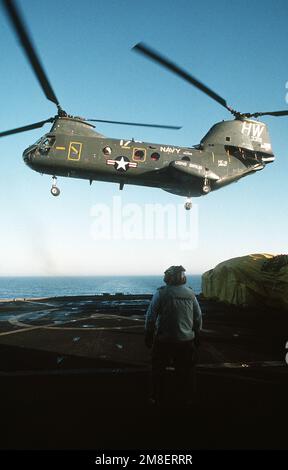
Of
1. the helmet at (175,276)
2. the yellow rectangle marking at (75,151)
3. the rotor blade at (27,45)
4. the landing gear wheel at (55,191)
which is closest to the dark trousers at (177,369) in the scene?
the helmet at (175,276)

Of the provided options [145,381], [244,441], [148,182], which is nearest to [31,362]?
[145,381]

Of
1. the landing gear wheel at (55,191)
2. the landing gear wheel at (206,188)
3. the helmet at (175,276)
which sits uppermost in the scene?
the landing gear wheel at (206,188)

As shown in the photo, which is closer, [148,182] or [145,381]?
[145,381]

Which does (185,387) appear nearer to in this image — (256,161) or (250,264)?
(250,264)

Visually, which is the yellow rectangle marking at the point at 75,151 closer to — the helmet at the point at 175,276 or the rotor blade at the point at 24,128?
the rotor blade at the point at 24,128

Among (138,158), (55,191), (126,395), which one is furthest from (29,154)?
(126,395)

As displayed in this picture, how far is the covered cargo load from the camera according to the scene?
50.7ft

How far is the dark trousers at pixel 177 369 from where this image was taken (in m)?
4.66

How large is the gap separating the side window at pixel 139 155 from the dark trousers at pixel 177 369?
1343cm

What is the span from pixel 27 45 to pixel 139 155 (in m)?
8.39

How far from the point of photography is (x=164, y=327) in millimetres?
4801

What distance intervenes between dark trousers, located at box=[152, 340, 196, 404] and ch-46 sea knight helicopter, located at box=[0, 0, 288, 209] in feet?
42.7

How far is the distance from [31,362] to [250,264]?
14.1m

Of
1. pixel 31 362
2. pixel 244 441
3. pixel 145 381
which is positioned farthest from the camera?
pixel 31 362
